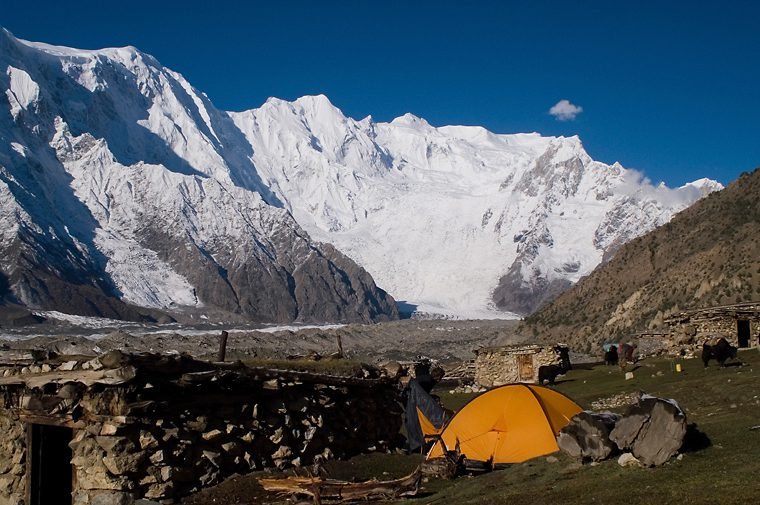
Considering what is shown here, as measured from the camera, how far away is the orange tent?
748 inches

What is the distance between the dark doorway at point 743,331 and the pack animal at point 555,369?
8256mm

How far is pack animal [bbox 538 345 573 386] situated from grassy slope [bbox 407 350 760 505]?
1652 centimetres

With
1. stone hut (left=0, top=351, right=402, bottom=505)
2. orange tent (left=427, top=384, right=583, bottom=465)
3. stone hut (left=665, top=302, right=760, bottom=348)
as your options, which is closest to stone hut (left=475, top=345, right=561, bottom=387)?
stone hut (left=665, top=302, right=760, bottom=348)

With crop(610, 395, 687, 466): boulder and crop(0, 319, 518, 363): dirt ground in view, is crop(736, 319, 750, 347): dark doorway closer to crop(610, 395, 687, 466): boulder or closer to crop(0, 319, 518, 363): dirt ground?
crop(610, 395, 687, 466): boulder

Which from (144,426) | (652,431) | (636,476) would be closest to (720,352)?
(652,431)

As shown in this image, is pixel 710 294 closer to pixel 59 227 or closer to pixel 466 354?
pixel 466 354

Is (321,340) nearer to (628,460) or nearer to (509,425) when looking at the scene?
(509,425)

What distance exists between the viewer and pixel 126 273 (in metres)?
182

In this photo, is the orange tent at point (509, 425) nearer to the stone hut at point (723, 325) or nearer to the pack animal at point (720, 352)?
the pack animal at point (720, 352)

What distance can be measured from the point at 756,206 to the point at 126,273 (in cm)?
14692

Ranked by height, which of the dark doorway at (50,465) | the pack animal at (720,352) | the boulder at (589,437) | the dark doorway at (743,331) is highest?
the dark doorway at (743,331)

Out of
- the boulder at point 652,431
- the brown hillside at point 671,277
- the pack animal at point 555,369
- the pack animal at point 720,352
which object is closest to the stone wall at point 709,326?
the pack animal at point 720,352

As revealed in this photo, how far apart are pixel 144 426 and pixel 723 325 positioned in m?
27.8

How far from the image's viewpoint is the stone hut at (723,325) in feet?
116
